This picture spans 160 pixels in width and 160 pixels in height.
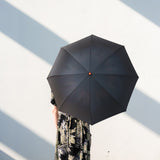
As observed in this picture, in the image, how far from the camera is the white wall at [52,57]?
2623mm

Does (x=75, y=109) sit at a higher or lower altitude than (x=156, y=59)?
lower

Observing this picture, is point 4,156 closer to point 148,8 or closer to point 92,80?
point 92,80

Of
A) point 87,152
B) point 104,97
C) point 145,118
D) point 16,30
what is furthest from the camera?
point 145,118

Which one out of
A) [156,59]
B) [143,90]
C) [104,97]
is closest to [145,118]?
[143,90]

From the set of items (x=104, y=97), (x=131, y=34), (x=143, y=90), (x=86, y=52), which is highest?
(x=131, y=34)

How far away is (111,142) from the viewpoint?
289 cm

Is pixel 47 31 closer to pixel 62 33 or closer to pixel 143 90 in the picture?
pixel 62 33

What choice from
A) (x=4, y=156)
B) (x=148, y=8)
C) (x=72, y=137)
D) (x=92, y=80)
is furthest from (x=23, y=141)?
(x=148, y=8)

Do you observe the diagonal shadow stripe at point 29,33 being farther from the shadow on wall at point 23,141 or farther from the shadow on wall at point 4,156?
the shadow on wall at point 4,156

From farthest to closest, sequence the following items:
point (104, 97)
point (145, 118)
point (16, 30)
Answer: point (145, 118), point (16, 30), point (104, 97)

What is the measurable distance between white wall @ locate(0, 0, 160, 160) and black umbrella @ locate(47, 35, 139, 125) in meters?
1.00

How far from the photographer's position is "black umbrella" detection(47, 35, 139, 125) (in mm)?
1561

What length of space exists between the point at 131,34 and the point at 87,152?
4.42 feet

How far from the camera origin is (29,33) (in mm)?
2643
